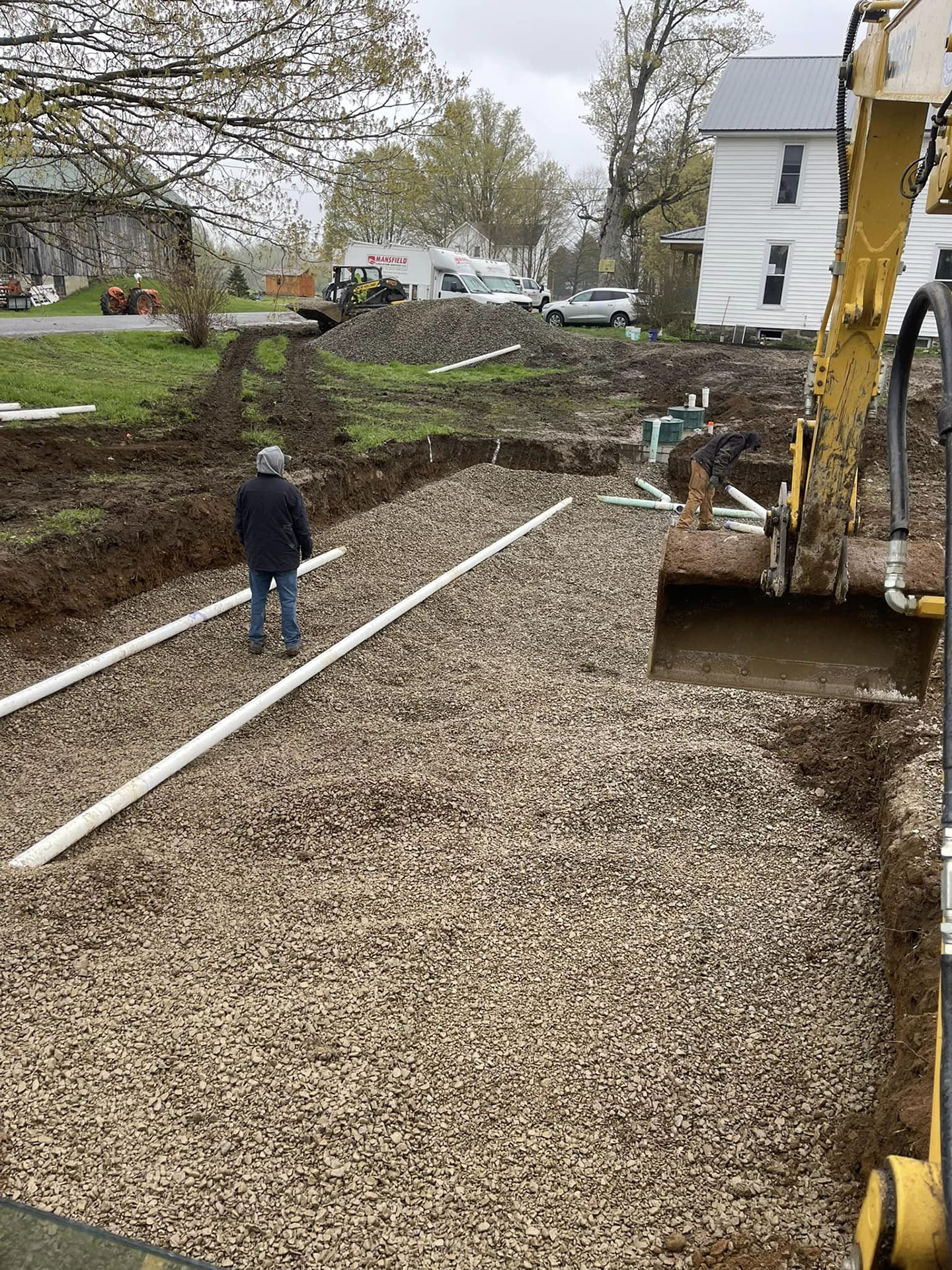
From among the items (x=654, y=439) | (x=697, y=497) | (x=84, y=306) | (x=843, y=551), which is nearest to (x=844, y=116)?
(x=843, y=551)

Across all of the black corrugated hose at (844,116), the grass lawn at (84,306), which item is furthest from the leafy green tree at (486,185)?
the black corrugated hose at (844,116)

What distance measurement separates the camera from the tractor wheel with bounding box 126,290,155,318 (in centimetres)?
2687

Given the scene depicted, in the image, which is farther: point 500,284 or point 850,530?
point 500,284

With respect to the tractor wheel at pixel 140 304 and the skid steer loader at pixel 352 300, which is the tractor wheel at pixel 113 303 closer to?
the tractor wheel at pixel 140 304

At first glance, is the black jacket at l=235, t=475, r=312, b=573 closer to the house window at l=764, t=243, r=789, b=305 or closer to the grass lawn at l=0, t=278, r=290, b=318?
the grass lawn at l=0, t=278, r=290, b=318

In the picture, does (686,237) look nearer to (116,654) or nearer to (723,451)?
(723,451)

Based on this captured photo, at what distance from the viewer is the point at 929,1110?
10.0 feet

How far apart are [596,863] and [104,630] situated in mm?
5296

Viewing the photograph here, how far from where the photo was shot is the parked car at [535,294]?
3894 cm

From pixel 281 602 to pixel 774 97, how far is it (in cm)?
3058

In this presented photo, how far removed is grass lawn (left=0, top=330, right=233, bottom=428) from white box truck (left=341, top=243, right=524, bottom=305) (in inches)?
472

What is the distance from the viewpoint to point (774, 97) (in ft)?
97.7

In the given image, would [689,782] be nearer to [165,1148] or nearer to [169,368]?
[165,1148]

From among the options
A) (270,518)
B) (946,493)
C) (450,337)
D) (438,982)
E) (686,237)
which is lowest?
(438,982)
